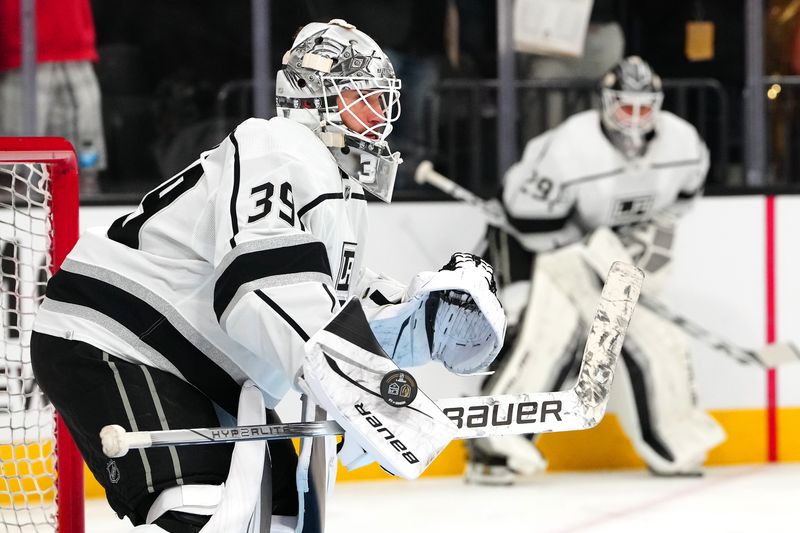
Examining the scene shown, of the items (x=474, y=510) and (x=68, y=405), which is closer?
(x=68, y=405)

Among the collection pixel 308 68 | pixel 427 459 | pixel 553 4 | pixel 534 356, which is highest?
pixel 553 4

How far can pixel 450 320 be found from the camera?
1.91 metres

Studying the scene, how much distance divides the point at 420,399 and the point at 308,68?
0.57 meters

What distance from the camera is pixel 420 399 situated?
164 cm

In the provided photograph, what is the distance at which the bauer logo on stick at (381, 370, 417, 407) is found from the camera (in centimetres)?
161

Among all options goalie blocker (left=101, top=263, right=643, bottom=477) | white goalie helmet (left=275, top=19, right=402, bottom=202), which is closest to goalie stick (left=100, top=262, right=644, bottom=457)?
goalie blocker (left=101, top=263, right=643, bottom=477)

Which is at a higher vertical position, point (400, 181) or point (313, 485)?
point (400, 181)

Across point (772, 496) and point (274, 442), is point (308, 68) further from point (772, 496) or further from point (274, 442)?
point (772, 496)

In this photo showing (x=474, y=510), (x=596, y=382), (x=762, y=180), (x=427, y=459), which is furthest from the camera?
(x=762, y=180)

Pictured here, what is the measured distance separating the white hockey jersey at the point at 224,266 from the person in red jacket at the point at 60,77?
1959 millimetres

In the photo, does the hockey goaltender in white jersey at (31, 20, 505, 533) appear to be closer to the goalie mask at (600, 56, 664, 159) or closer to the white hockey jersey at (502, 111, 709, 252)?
the white hockey jersey at (502, 111, 709, 252)

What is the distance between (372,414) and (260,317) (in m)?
0.18

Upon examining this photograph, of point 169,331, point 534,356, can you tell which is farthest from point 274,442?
point 534,356

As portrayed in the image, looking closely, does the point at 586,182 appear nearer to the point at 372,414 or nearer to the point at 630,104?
the point at 630,104
